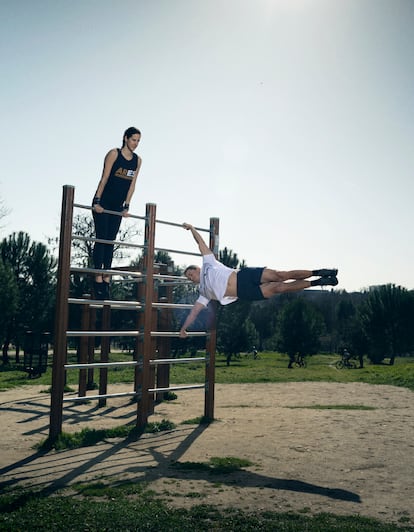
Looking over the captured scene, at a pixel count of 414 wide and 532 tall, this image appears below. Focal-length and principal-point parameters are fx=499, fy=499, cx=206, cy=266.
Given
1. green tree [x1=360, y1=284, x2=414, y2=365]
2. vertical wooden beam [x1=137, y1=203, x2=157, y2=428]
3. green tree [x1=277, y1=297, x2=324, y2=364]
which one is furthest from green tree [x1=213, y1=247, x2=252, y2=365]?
vertical wooden beam [x1=137, y1=203, x2=157, y2=428]

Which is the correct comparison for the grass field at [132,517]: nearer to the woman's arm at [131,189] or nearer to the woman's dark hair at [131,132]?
the woman's arm at [131,189]

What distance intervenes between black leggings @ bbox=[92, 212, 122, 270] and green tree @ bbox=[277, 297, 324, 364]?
90.0 feet

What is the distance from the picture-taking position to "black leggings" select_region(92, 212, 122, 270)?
712cm

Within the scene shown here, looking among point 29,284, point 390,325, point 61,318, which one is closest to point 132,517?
point 61,318

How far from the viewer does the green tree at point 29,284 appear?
31.0 meters

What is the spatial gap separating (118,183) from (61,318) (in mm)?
2154

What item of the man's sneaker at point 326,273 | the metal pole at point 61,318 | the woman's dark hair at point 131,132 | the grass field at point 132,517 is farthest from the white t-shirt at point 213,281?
the grass field at point 132,517

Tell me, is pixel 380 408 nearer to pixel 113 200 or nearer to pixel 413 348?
pixel 113 200

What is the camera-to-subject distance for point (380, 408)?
9.09m

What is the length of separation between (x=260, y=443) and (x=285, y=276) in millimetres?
2078

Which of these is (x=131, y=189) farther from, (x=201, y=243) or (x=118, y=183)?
(x=201, y=243)

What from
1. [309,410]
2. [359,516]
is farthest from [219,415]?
[359,516]

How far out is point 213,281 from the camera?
670 cm

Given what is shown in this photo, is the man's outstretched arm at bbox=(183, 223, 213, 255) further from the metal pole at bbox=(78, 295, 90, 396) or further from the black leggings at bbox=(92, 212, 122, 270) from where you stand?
the metal pole at bbox=(78, 295, 90, 396)
